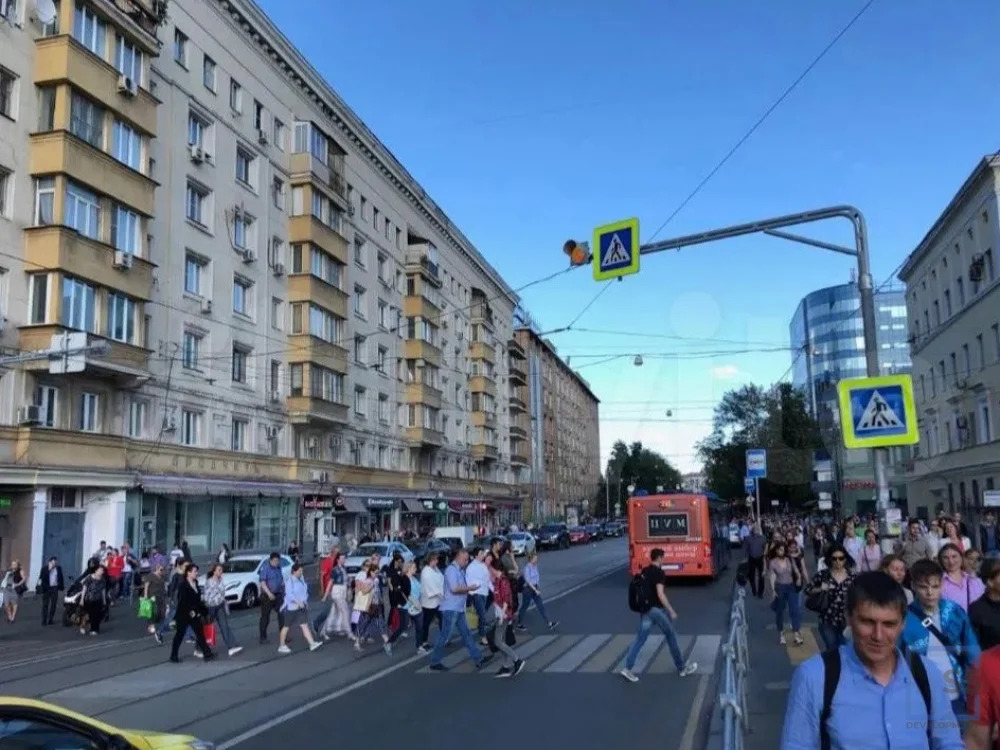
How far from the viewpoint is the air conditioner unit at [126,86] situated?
28828 millimetres

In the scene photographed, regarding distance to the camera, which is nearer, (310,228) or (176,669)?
(176,669)

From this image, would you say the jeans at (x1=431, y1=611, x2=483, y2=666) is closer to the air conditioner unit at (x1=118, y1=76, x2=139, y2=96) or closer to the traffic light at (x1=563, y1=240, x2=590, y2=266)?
the traffic light at (x1=563, y1=240, x2=590, y2=266)

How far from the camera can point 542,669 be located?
12719 millimetres

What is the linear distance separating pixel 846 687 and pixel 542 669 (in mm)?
10049

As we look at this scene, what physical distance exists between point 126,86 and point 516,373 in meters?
59.6

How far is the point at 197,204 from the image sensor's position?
116 feet

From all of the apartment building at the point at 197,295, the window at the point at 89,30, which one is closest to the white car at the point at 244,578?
the apartment building at the point at 197,295

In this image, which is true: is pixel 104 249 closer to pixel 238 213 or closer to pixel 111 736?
pixel 238 213

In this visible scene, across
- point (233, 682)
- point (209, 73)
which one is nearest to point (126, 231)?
point (209, 73)

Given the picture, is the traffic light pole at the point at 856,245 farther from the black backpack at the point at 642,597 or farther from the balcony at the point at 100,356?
the balcony at the point at 100,356

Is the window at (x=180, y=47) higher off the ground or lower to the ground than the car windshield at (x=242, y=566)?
higher

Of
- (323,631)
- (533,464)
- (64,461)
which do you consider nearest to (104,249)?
(64,461)

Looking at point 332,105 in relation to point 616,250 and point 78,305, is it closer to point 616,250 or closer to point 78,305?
point 78,305

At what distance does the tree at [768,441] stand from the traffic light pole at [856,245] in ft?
180
